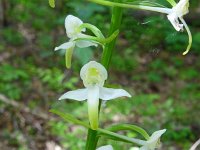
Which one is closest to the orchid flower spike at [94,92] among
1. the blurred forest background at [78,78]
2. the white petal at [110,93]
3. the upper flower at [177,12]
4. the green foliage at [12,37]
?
the white petal at [110,93]

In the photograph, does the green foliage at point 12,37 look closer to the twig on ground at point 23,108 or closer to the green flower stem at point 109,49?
the twig on ground at point 23,108

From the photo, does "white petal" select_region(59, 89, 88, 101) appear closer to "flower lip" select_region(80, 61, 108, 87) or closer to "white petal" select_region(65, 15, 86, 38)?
"flower lip" select_region(80, 61, 108, 87)

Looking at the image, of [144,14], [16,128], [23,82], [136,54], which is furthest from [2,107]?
[144,14]

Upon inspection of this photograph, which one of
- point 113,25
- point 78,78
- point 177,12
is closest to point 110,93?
point 113,25

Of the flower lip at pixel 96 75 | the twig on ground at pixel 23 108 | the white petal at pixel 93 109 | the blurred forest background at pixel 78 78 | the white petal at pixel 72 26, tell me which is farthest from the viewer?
the twig on ground at pixel 23 108

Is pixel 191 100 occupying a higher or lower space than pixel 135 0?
higher

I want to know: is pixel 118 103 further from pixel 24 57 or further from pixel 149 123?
pixel 24 57

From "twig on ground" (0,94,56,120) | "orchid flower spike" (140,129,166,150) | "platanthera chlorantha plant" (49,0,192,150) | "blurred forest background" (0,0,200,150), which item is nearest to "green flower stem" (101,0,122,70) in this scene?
"platanthera chlorantha plant" (49,0,192,150)

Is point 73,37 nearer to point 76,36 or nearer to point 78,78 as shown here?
point 76,36
